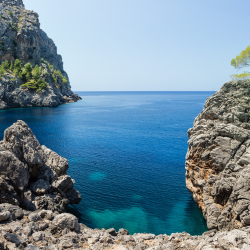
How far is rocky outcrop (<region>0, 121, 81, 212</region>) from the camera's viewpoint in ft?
69.9

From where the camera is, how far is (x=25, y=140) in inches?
1053

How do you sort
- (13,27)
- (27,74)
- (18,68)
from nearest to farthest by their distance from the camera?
(18,68), (27,74), (13,27)

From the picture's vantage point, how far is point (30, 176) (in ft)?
86.4

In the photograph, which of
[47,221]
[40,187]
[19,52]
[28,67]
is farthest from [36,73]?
[47,221]

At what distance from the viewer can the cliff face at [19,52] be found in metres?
125

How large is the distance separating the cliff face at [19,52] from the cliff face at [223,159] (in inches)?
4619

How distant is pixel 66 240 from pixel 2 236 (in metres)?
4.44

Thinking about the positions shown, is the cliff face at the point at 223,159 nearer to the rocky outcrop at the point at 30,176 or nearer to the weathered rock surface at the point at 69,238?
the weathered rock surface at the point at 69,238

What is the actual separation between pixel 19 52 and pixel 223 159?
514 feet

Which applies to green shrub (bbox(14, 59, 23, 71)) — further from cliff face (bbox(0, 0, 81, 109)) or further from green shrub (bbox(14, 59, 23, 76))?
cliff face (bbox(0, 0, 81, 109))

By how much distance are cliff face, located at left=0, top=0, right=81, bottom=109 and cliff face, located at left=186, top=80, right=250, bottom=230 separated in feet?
385

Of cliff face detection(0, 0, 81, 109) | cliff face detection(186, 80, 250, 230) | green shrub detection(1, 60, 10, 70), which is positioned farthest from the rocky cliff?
green shrub detection(1, 60, 10, 70)

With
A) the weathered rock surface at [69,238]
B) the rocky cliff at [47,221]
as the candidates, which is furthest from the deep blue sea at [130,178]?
the weathered rock surface at [69,238]

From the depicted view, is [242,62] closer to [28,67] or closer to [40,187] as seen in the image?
[40,187]
